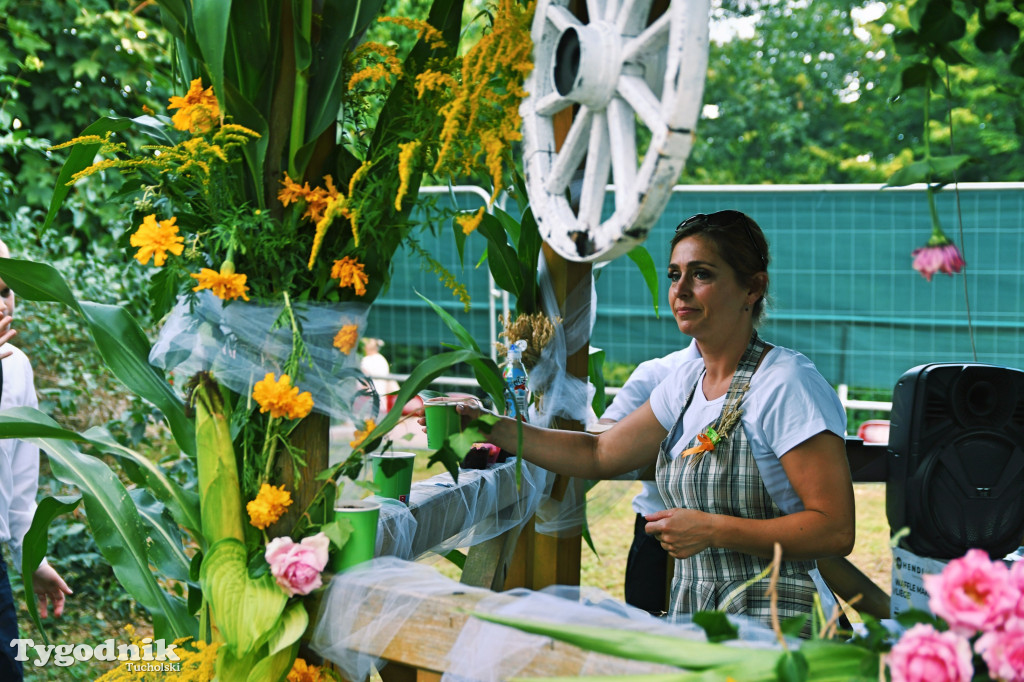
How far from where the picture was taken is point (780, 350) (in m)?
1.80

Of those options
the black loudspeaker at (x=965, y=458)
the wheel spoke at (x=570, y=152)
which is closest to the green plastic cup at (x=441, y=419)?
the wheel spoke at (x=570, y=152)

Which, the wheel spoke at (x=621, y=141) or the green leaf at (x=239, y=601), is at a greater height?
the wheel spoke at (x=621, y=141)

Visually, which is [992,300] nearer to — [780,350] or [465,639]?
[780,350]

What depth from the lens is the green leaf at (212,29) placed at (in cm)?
125

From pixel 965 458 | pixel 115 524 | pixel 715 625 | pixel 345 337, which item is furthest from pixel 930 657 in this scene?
pixel 965 458

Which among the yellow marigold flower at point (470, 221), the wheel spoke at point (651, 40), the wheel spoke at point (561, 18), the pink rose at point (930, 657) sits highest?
the wheel spoke at point (561, 18)

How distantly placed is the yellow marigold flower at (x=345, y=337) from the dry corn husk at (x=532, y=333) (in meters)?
0.44

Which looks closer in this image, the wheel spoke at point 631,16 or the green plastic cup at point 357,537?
the wheel spoke at point 631,16

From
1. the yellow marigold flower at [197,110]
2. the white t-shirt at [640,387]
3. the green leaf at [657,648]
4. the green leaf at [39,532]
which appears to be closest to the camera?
the green leaf at [657,648]

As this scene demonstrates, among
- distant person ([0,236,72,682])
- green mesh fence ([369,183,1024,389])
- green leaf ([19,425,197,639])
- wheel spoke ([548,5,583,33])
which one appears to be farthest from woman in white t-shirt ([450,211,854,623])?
green mesh fence ([369,183,1024,389])

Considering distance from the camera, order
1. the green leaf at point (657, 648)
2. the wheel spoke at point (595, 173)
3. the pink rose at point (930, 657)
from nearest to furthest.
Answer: the pink rose at point (930, 657) < the green leaf at point (657, 648) < the wheel spoke at point (595, 173)

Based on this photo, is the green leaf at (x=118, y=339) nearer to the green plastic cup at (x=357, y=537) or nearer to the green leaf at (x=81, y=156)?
the green leaf at (x=81, y=156)

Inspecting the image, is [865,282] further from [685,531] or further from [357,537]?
[357,537]

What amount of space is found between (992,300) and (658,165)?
4.81 meters
